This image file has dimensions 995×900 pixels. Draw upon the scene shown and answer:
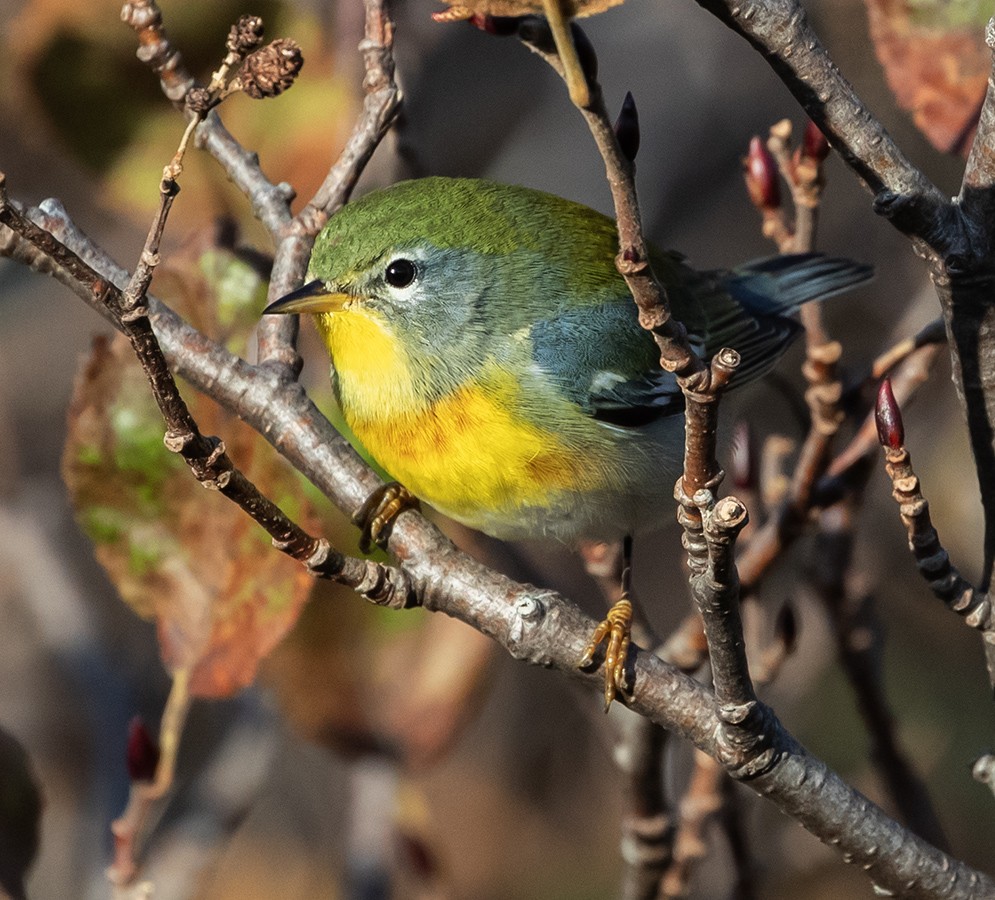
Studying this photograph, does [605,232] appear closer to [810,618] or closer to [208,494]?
[208,494]

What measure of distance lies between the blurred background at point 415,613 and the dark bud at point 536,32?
141 cm

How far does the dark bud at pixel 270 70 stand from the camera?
1834 millimetres

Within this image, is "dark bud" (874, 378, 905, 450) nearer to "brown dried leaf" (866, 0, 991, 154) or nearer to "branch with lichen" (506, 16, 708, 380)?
"branch with lichen" (506, 16, 708, 380)

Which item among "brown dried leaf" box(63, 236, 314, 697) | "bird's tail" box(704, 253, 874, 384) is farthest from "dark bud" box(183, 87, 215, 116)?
"bird's tail" box(704, 253, 874, 384)

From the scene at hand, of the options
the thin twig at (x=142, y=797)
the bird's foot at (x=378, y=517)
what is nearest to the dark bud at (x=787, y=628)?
the bird's foot at (x=378, y=517)

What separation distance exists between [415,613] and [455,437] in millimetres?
504

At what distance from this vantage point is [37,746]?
199 inches

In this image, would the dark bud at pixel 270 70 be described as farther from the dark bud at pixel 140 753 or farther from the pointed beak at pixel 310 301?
the dark bud at pixel 140 753

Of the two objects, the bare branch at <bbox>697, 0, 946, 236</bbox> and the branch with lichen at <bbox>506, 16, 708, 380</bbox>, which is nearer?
the branch with lichen at <bbox>506, 16, 708, 380</bbox>

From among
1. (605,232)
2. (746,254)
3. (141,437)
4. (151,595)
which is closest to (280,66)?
(141,437)

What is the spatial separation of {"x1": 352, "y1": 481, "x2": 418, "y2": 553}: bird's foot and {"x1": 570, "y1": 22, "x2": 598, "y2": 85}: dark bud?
150cm

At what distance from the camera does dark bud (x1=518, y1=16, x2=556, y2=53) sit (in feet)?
5.90

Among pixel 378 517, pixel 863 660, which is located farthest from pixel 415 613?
pixel 863 660

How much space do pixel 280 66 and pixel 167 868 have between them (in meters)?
2.62
